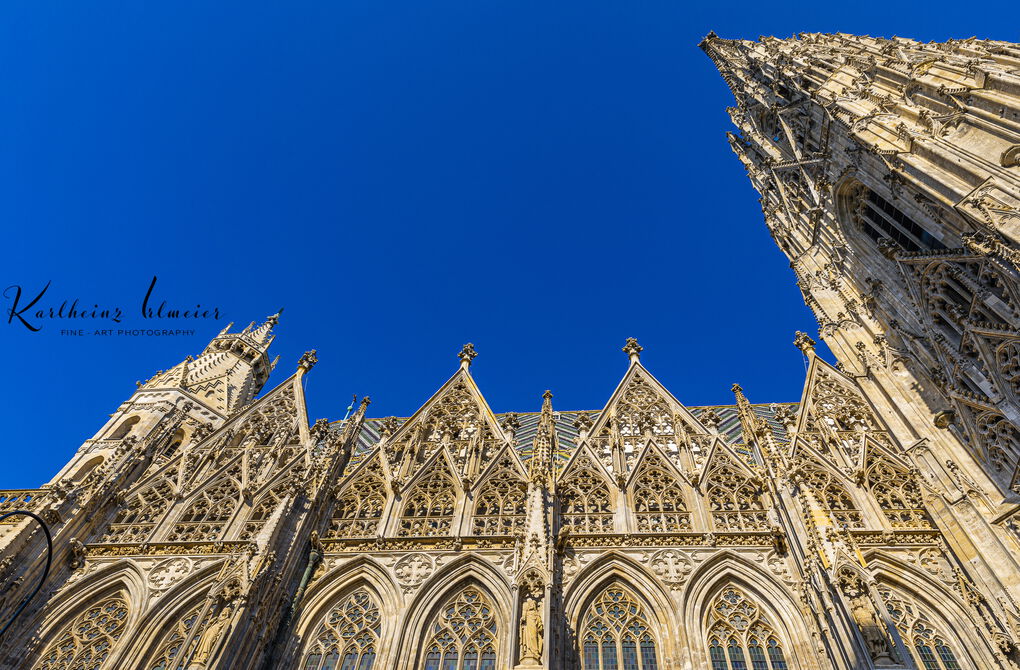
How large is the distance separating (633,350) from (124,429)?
60.4ft

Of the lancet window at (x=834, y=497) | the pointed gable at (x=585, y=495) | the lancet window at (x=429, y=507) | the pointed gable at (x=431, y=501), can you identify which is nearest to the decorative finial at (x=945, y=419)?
the lancet window at (x=834, y=497)

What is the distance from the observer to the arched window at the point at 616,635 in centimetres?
1311

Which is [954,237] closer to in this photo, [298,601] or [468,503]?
[468,503]

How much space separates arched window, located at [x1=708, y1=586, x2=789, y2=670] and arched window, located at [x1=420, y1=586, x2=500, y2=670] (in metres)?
4.73

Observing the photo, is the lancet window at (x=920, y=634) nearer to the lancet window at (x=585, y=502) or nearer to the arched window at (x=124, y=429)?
the lancet window at (x=585, y=502)

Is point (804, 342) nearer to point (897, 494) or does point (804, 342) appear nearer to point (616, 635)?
point (897, 494)

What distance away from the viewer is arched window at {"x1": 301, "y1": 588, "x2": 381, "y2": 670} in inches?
534

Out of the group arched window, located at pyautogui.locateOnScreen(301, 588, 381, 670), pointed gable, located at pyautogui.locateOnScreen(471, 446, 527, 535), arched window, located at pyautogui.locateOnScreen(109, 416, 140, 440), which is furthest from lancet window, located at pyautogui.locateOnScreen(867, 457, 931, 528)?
arched window, located at pyautogui.locateOnScreen(109, 416, 140, 440)

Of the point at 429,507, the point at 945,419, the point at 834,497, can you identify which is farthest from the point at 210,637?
the point at 945,419

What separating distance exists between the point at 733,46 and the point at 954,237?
3825 cm

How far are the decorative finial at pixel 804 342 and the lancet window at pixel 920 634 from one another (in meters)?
9.58

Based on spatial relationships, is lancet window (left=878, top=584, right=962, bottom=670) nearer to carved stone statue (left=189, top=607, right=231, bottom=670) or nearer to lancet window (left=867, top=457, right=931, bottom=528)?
lancet window (left=867, top=457, right=931, bottom=528)

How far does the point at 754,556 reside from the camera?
48.5 feet

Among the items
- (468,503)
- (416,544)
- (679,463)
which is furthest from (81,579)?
(679,463)
